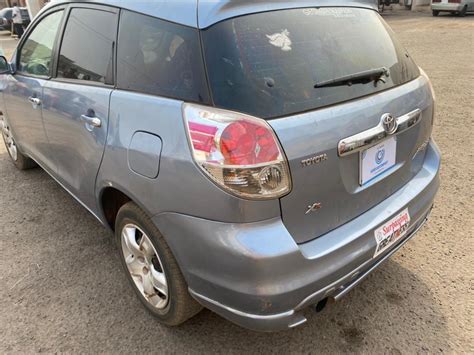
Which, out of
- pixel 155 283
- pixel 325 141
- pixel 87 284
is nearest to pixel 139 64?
pixel 325 141

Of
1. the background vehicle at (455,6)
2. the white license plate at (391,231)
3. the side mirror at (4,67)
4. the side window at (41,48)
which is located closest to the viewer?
the white license plate at (391,231)

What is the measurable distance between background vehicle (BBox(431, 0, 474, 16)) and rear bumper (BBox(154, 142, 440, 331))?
65.9 ft

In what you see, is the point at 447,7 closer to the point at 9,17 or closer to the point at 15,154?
the point at 15,154

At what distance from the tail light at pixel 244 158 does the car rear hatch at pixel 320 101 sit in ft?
0.15

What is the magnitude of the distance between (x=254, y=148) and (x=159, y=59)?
69 centimetres

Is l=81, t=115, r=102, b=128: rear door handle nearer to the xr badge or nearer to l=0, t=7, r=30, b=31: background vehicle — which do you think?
the xr badge

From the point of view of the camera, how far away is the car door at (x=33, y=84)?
295 centimetres

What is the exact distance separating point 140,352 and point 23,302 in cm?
90

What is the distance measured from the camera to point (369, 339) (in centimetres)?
214

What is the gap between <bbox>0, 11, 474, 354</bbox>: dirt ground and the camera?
7.07 ft

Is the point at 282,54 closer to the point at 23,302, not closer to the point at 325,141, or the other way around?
the point at 325,141

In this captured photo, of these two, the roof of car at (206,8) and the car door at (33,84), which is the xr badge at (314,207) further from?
the car door at (33,84)

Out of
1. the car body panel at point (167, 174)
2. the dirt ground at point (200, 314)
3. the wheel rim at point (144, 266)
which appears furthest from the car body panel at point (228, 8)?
the dirt ground at point (200, 314)

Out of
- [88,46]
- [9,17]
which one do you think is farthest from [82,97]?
[9,17]
